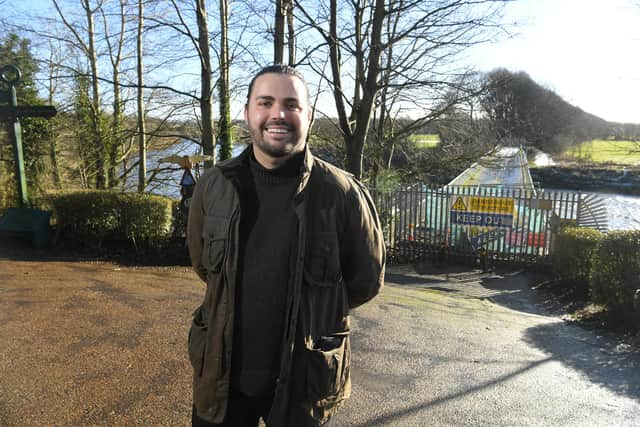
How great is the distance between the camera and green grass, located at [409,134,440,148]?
17408mm

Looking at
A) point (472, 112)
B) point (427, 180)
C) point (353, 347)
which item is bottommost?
point (353, 347)

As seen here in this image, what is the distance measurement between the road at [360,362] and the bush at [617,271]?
0.70m

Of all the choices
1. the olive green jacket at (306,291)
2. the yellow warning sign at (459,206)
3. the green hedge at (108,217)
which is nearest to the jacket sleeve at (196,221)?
the olive green jacket at (306,291)

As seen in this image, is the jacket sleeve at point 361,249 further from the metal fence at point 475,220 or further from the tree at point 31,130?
the tree at point 31,130

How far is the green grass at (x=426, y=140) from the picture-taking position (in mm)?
17408

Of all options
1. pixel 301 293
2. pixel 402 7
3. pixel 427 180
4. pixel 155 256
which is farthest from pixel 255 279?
pixel 427 180

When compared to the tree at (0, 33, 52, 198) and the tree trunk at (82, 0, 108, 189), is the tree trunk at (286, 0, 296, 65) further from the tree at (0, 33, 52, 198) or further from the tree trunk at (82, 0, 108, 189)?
the tree trunk at (82, 0, 108, 189)

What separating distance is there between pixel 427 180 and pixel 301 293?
1461 centimetres

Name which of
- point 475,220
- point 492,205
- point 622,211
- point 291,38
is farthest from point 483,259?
point 622,211

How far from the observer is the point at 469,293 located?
8.58m

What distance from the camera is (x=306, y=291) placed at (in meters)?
1.75

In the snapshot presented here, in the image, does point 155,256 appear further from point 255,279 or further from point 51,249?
point 255,279

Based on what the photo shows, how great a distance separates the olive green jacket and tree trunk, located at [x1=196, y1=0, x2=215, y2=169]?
8.49 m

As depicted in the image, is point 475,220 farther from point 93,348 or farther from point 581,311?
point 93,348
